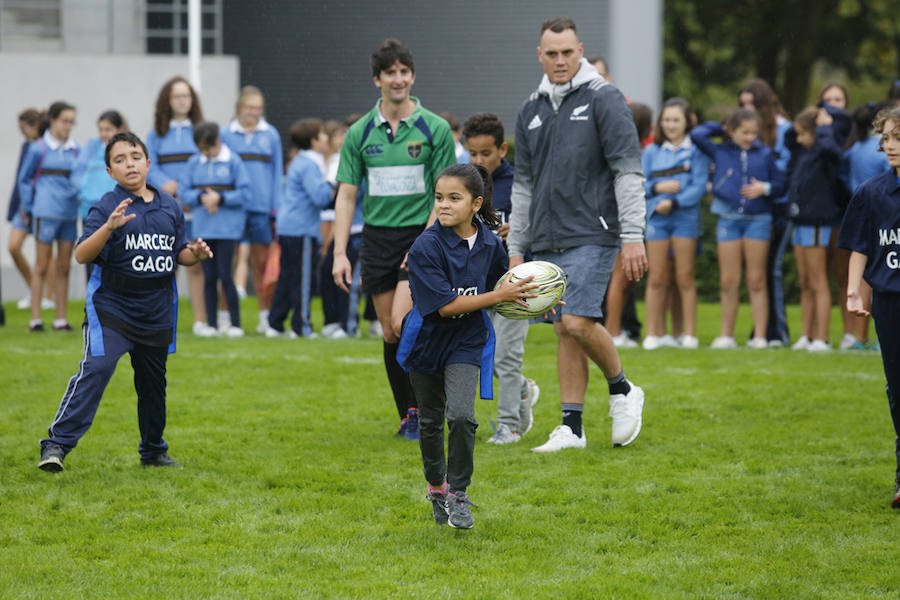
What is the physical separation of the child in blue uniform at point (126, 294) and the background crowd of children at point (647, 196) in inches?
180

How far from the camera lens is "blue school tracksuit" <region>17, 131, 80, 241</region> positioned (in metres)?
12.6

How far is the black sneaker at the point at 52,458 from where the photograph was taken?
6.14 m

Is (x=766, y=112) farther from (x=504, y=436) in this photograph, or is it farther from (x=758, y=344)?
(x=504, y=436)

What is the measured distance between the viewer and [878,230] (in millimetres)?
5707

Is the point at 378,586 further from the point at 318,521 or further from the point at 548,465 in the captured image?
the point at 548,465

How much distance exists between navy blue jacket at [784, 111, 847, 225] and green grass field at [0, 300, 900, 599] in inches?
84.3

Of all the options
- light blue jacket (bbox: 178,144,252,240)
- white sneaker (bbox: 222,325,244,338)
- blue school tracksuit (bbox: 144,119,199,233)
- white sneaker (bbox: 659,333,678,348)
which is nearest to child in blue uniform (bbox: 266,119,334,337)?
white sneaker (bbox: 222,325,244,338)

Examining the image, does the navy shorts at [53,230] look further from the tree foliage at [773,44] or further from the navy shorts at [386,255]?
the tree foliage at [773,44]

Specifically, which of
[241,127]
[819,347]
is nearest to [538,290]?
[819,347]

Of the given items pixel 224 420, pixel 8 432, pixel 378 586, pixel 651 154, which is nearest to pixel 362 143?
pixel 224 420

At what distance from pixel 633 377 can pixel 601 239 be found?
315cm

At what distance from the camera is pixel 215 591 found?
4453mm

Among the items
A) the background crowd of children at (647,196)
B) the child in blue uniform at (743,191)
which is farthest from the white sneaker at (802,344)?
the child in blue uniform at (743,191)

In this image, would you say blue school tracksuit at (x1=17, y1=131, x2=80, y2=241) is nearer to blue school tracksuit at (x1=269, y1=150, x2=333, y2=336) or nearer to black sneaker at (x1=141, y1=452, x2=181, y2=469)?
blue school tracksuit at (x1=269, y1=150, x2=333, y2=336)
